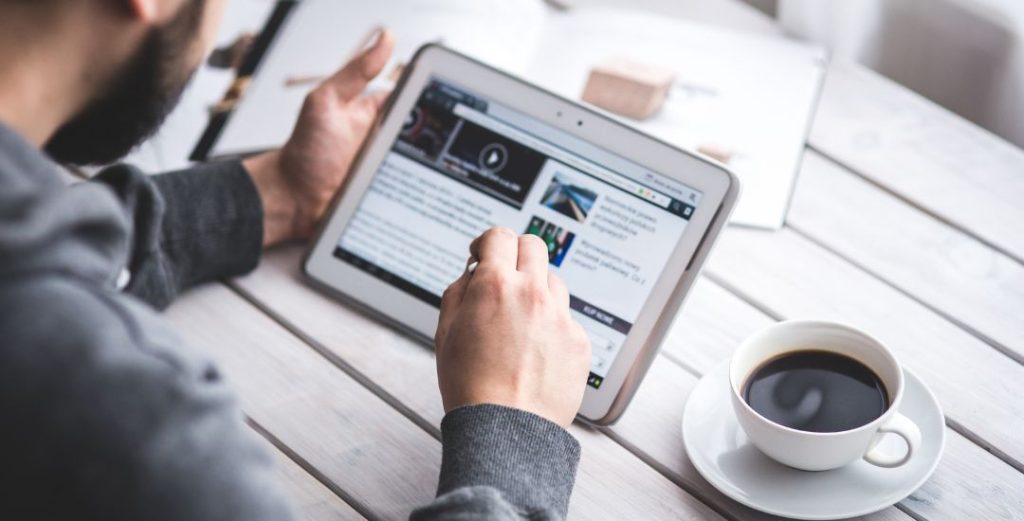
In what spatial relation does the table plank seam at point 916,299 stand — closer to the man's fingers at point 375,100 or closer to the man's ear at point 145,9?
the man's fingers at point 375,100

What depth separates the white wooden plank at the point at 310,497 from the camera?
2.38ft

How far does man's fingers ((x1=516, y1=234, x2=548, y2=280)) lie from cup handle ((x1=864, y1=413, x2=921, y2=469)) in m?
0.26

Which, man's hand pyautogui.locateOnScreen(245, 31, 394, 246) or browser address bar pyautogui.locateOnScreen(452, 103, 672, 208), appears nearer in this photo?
browser address bar pyautogui.locateOnScreen(452, 103, 672, 208)

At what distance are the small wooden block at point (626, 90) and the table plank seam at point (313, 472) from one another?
469mm

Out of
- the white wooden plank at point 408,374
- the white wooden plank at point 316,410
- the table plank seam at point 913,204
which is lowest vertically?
the white wooden plank at point 316,410

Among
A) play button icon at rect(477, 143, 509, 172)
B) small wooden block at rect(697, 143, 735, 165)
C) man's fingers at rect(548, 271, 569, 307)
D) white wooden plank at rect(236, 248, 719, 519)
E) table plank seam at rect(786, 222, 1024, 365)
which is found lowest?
white wooden plank at rect(236, 248, 719, 519)

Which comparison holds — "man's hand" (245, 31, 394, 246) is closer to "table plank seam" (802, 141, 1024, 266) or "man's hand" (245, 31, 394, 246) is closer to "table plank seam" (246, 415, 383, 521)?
"table plank seam" (246, 415, 383, 521)

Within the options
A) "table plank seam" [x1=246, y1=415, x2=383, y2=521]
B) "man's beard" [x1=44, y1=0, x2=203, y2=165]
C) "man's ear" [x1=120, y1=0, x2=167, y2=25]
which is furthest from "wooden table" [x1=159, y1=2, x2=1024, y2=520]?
"man's ear" [x1=120, y1=0, x2=167, y2=25]

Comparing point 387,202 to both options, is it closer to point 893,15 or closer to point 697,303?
point 697,303

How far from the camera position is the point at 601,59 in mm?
1123

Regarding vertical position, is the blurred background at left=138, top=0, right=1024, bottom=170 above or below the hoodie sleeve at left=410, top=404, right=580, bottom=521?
above

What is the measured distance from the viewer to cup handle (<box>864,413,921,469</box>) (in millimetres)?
702

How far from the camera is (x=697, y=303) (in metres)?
0.91

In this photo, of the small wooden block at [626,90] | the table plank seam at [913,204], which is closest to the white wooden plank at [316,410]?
the small wooden block at [626,90]
